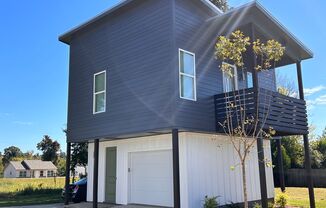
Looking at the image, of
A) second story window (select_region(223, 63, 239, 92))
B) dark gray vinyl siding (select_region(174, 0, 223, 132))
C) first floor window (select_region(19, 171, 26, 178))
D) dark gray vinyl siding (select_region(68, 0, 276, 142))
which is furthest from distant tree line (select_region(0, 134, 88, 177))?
dark gray vinyl siding (select_region(174, 0, 223, 132))

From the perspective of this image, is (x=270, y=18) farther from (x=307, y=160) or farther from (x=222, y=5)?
(x=222, y=5)

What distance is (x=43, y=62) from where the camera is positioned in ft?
75.3

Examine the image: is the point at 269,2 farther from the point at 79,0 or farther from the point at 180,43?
the point at 79,0

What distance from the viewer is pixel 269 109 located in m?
11.2

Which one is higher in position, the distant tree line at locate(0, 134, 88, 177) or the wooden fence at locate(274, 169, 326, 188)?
the distant tree line at locate(0, 134, 88, 177)

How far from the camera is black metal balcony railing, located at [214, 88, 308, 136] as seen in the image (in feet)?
34.8

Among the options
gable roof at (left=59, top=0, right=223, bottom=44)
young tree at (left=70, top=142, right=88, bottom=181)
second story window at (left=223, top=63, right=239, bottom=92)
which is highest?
gable roof at (left=59, top=0, right=223, bottom=44)

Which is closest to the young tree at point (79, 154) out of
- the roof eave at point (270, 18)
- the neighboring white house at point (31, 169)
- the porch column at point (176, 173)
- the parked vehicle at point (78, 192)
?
the parked vehicle at point (78, 192)

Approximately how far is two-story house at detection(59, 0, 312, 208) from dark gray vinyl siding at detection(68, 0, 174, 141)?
0.13 feet

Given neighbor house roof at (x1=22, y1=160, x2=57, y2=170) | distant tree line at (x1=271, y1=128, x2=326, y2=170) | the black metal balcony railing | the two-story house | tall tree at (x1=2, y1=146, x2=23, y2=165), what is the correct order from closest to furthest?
the black metal balcony railing, the two-story house, distant tree line at (x1=271, y1=128, x2=326, y2=170), neighbor house roof at (x1=22, y1=160, x2=57, y2=170), tall tree at (x1=2, y1=146, x2=23, y2=165)

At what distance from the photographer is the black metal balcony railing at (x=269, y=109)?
10617 millimetres

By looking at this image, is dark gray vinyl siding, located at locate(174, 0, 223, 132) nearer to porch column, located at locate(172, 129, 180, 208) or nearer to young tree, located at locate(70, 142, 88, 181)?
porch column, located at locate(172, 129, 180, 208)

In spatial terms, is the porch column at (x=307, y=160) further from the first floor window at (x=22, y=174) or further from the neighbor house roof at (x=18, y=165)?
the first floor window at (x=22, y=174)

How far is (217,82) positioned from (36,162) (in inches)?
2758
